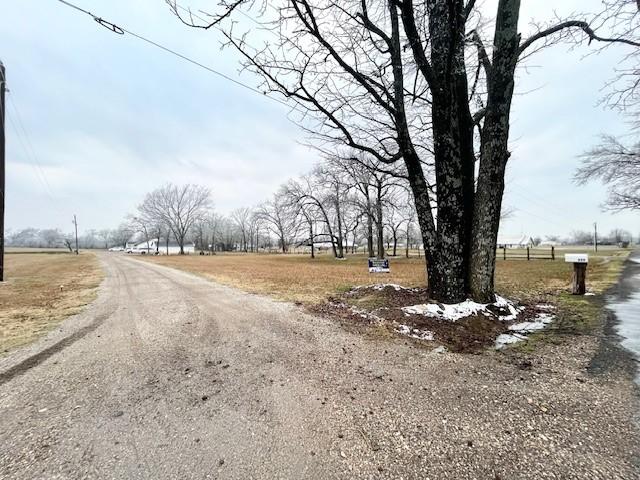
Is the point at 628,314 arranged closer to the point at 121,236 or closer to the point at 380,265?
the point at 380,265

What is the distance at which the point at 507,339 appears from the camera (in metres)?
4.31

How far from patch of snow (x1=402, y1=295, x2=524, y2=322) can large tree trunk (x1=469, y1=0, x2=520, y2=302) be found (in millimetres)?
213

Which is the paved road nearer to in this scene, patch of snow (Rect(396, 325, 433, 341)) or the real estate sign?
patch of snow (Rect(396, 325, 433, 341))

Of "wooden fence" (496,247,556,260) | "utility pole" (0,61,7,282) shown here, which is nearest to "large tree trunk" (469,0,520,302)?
"utility pole" (0,61,7,282)

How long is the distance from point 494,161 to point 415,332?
3191mm

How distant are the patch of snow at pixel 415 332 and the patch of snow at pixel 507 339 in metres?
0.81

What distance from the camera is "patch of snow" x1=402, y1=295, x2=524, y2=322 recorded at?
500cm

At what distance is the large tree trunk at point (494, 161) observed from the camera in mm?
5375

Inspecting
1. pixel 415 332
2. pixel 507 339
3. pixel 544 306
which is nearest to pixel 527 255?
pixel 544 306

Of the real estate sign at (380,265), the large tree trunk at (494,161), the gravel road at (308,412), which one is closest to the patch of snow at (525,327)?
the gravel road at (308,412)

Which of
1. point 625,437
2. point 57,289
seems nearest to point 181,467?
point 625,437

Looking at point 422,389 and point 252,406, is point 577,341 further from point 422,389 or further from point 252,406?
point 252,406

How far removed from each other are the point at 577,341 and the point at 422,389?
110 inches

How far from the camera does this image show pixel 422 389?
2.90 m
